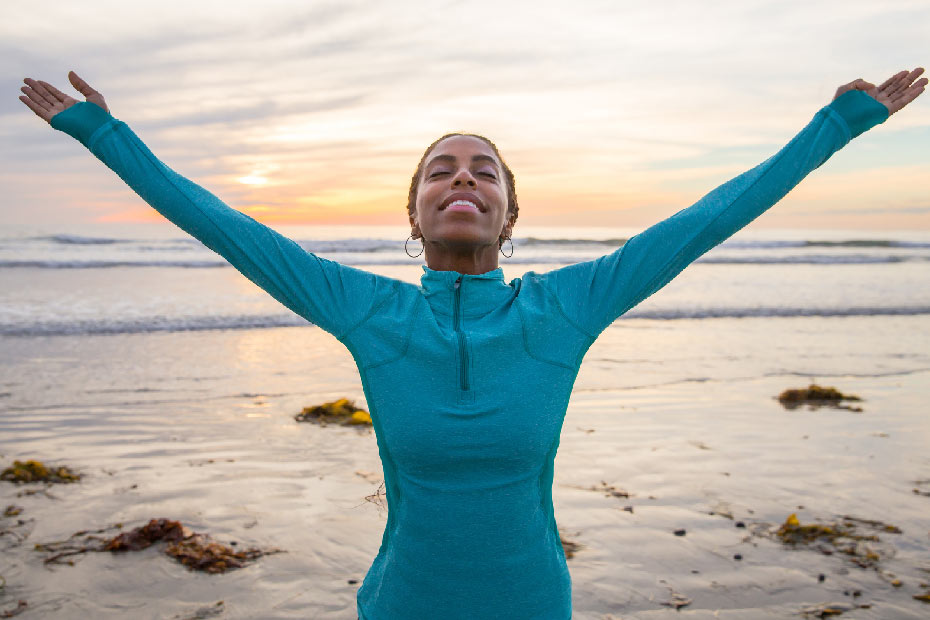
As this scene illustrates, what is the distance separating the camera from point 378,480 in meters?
5.80

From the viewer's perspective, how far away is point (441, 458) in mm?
1699

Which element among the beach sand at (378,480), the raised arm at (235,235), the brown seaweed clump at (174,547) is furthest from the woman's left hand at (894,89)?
the brown seaweed clump at (174,547)

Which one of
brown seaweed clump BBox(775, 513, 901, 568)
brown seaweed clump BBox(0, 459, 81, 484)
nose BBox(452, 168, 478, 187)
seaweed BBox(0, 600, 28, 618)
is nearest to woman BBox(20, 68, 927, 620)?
nose BBox(452, 168, 478, 187)

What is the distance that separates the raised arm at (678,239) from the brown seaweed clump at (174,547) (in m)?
3.42

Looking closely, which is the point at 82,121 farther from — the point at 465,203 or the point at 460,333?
the point at 460,333

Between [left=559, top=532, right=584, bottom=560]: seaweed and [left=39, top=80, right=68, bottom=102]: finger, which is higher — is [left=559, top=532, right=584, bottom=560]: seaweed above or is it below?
below

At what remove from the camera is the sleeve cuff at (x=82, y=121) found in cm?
188

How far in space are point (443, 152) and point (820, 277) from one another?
25.8 metres

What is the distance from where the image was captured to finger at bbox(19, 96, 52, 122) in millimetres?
1898

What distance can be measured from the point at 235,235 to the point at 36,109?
0.68m

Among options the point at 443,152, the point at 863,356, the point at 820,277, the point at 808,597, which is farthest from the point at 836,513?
the point at 820,277

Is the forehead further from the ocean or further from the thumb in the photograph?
the ocean

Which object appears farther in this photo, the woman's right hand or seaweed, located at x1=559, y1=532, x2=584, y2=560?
seaweed, located at x1=559, y1=532, x2=584, y2=560

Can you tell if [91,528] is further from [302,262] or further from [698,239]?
[698,239]
